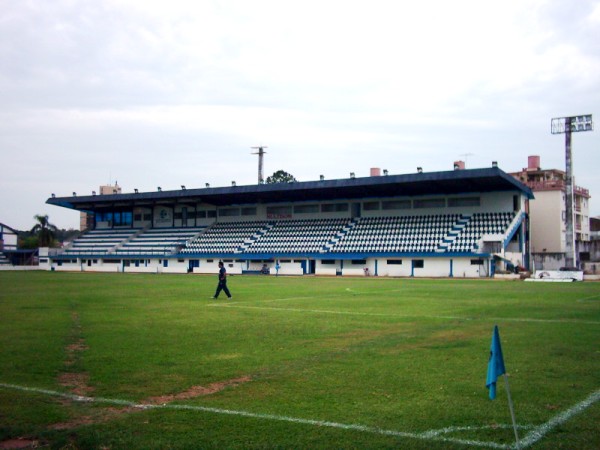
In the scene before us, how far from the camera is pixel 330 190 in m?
69.6

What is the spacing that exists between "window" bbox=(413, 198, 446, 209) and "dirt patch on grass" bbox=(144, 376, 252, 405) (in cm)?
5979

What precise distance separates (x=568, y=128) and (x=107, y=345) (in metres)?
59.8

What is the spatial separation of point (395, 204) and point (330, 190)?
798 cm

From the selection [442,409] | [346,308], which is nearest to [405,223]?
[346,308]

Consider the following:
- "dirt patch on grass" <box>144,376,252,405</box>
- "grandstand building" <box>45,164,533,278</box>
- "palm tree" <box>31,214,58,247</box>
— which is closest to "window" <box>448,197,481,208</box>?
"grandstand building" <box>45,164,533,278</box>

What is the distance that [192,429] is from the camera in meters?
7.29

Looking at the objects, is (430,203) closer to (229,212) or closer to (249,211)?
(249,211)

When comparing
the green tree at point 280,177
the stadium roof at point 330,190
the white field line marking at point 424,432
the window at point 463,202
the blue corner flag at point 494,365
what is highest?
the green tree at point 280,177

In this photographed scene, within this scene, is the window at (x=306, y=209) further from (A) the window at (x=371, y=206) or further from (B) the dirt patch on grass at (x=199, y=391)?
(B) the dirt patch on grass at (x=199, y=391)

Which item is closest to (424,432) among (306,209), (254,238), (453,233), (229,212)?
(453,233)

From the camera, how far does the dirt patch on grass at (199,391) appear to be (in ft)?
28.7

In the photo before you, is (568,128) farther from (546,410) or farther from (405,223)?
(546,410)

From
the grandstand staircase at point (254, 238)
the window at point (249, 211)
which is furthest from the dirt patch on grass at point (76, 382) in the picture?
the window at point (249, 211)

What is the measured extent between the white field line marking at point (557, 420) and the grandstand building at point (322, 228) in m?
50.5
